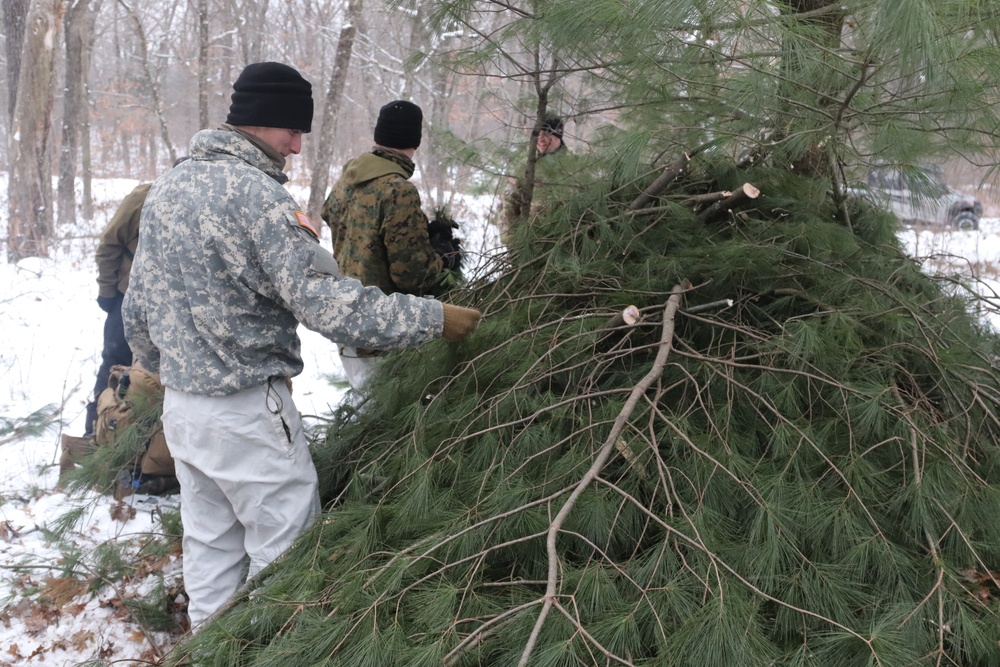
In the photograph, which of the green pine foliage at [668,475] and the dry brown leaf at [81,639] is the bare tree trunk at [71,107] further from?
the green pine foliage at [668,475]

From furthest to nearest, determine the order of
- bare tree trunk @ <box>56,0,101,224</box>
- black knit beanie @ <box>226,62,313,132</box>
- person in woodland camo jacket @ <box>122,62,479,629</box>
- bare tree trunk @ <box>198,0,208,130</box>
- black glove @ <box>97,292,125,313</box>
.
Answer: bare tree trunk @ <box>56,0,101,224</box> → bare tree trunk @ <box>198,0,208,130</box> → black glove @ <box>97,292,125,313</box> → black knit beanie @ <box>226,62,313,132</box> → person in woodland camo jacket @ <box>122,62,479,629</box>

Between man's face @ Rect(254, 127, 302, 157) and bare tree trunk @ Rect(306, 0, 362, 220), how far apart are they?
20.7 feet

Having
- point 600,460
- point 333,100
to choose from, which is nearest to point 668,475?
point 600,460

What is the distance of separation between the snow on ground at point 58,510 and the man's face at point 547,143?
61cm

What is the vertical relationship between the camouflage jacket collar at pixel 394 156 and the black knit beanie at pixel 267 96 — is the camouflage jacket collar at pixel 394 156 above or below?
below

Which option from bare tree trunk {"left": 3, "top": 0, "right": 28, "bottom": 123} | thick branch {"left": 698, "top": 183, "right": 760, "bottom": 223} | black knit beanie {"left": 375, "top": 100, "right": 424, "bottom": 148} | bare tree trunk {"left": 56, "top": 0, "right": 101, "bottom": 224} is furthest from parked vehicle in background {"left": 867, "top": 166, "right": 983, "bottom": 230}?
bare tree trunk {"left": 56, "top": 0, "right": 101, "bottom": 224}

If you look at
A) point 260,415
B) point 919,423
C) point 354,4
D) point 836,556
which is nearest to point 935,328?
point 919,423

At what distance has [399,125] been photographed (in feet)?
11.8

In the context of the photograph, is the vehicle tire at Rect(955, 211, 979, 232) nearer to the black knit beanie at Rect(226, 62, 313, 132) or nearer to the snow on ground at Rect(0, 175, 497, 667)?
the snow on ground at Rect(0, 175, 497, 667)

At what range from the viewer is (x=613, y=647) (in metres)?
1.86

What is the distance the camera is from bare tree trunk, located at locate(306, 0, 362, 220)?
8438 millimetres

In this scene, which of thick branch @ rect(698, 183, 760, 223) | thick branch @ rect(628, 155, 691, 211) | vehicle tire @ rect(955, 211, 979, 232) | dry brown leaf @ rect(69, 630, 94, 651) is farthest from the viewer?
vehicle tire @ rect(955, 211, 979, 232)

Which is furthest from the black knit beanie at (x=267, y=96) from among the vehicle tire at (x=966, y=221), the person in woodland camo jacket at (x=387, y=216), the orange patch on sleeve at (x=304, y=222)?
the vehicle tire at (x=966, y=221)

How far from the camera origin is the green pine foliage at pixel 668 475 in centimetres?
197
